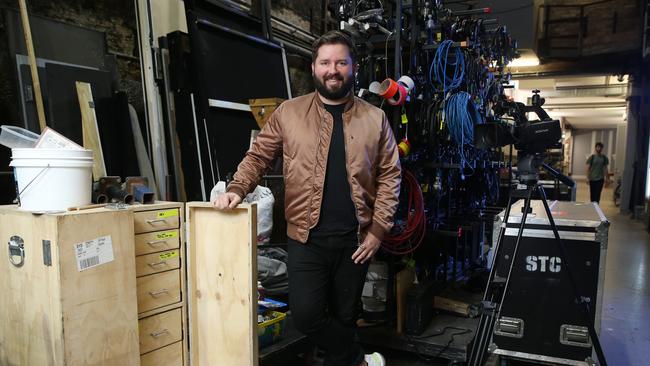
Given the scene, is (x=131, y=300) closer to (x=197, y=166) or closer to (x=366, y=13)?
(x=197, y=166)

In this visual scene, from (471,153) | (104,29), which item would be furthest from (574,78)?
(104,29)

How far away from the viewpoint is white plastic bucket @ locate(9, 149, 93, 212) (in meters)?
1.47

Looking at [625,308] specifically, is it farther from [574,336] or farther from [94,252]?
[94,252]

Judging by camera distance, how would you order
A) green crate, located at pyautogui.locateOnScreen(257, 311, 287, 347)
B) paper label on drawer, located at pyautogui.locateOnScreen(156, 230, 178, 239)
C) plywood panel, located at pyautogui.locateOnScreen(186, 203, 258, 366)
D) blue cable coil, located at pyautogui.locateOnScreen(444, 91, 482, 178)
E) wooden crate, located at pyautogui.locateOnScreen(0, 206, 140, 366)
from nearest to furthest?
wooden crate, located at pyautogui.locateOnScreen(0, 206, 140, 366) < plywood panel, located at pyautogui.locateOnScreen(186, 203, 258, 366) < paper label on drawer, located at pyautogui.locateOnScreen(156, 230, 178, 239) < green crate, located at pyautogui.locateOnScreen(257, 311, 287, 347) < blue cable coil, located at pyautogui.locateOnScreen(444, 91, 482, 178)

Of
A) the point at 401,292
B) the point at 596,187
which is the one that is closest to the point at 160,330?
the point at 401,292

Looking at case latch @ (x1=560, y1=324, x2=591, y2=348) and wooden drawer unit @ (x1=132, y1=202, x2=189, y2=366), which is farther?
case latch @ (x1=560, y1=324, x2=591, y2=348)

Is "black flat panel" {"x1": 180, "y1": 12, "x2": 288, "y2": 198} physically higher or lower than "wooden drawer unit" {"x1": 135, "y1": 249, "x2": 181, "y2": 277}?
higher

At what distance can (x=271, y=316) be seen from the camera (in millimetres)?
2092

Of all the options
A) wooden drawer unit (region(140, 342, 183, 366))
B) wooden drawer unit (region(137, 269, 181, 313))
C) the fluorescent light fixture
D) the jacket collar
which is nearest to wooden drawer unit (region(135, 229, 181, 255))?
wooden drawer unit (region(137, 269, 181, 313))

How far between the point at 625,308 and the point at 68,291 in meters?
3.63

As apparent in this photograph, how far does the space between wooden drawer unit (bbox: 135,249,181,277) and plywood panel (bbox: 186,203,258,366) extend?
0.18 metres

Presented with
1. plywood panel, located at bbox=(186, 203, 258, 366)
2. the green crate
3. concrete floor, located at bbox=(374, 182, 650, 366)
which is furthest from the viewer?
concrete floor, located at bbox=(374, 182, 650, 366)

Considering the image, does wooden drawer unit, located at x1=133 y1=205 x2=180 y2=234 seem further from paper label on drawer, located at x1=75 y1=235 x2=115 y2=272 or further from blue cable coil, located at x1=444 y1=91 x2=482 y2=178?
blue cable coil, located at x1=444 y1=91 x2=482 y2=178

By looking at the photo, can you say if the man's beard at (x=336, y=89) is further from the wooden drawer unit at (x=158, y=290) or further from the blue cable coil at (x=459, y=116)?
the blue cable coil at (x=459, y=116)
